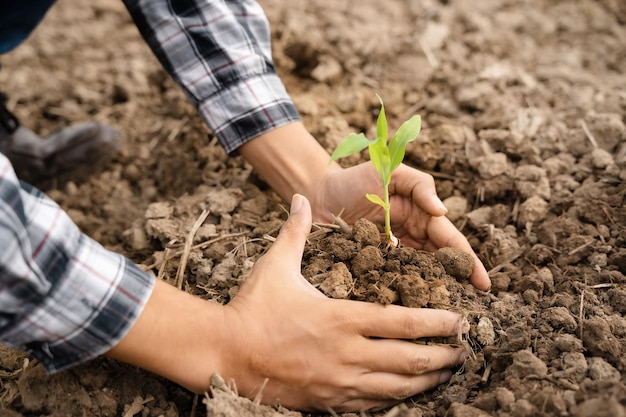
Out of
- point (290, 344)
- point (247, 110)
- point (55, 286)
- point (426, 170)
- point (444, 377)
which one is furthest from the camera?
point (426, 170)

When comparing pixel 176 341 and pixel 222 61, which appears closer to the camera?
pixel 176 341

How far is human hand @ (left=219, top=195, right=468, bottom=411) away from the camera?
133cm

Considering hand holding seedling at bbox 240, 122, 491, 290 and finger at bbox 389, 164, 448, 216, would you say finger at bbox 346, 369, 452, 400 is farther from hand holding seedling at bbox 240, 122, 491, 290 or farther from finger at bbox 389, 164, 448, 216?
finger at bbox 389, 164, 448, 216

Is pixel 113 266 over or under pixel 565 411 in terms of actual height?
over

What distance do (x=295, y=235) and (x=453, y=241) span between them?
486 mm

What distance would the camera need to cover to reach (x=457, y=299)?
1545mm

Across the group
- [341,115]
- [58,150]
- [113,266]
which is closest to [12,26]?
[58,150]

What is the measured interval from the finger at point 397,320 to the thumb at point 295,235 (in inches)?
7.0

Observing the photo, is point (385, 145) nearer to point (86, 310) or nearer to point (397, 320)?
point (397, 320)

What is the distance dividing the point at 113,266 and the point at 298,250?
17.7 inches

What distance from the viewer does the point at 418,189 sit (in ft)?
5.42

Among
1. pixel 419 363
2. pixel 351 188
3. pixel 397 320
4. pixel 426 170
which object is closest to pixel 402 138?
pixel 351 188

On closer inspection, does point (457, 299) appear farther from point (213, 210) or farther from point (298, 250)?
point (213, 210)

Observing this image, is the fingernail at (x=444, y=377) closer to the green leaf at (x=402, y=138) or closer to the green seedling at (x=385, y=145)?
the green seedling at (x=385, y=145)
